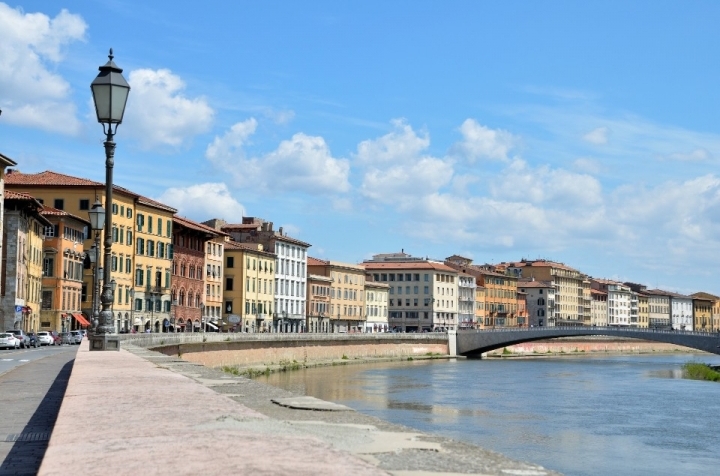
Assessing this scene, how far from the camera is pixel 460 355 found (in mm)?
108938

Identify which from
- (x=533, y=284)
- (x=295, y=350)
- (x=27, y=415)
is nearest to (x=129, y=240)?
(x=295, y=350)

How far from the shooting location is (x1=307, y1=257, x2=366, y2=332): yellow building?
130500 mm

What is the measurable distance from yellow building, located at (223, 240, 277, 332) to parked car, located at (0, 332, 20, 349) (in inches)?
1934

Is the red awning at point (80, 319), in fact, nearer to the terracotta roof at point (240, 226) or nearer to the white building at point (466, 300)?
the terracotta roof at point (240, 226)

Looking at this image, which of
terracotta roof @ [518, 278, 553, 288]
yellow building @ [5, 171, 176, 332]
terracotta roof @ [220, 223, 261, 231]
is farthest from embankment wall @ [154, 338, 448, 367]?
terracotta roof @ [518, 278, 553, 288]

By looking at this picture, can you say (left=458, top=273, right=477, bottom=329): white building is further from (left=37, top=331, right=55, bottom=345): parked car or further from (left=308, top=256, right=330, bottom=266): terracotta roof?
(left=37, top=331, right=55, bottom=345): parked car

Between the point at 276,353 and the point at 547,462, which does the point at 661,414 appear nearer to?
the point at 547,462

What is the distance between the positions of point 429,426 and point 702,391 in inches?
961

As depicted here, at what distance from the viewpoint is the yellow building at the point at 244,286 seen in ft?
348

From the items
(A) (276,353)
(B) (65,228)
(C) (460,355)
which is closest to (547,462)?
(A) (276,353)

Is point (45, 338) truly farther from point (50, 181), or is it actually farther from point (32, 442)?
point (32, 442)

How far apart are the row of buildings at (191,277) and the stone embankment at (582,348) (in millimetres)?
23108

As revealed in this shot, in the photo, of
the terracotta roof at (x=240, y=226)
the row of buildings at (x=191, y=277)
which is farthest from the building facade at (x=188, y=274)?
the terracotta roof at (x=240, y=226)

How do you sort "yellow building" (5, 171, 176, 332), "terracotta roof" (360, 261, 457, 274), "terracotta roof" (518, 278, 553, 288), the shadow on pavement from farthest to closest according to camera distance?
"terracotta roof" (518, 278, 553, 288) < "terracotta roof" (360, 261, 457, 274) < "yellow building" (5, 171, 176, 332) < the shadow on pavement
